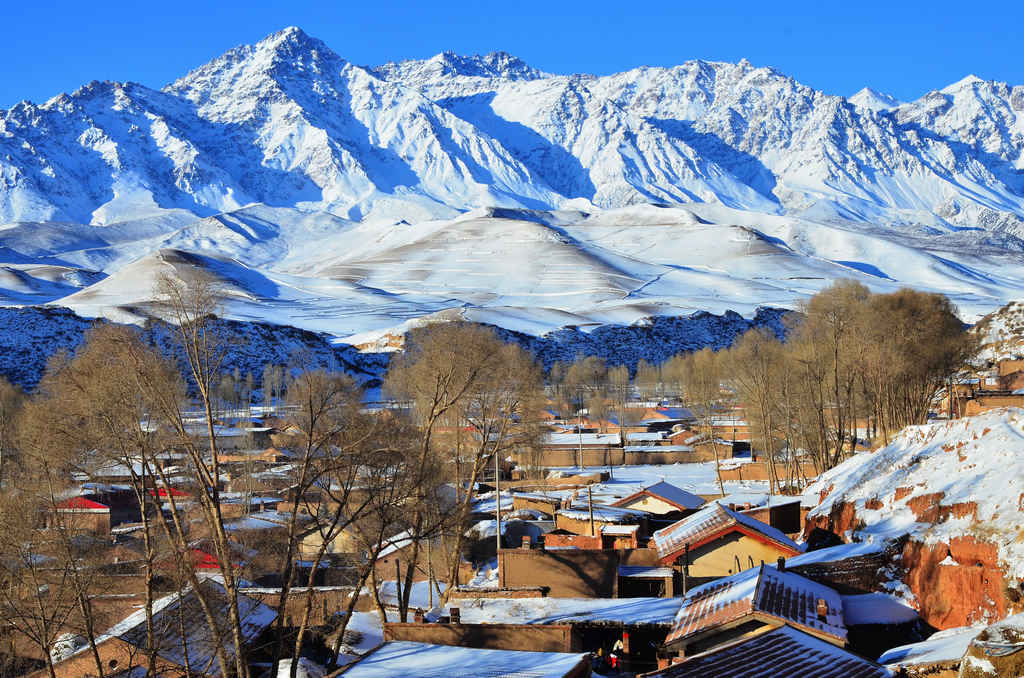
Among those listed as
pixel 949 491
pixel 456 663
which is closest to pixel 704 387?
pixel 949 491

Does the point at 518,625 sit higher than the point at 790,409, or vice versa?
the point at 790,409

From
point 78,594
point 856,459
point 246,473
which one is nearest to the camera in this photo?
point 78,594

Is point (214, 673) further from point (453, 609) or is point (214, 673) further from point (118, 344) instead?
point (118, 344)

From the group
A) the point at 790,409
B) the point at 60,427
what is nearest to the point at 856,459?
the point at 790,409

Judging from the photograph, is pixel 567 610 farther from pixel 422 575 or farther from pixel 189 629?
pixel 422 575

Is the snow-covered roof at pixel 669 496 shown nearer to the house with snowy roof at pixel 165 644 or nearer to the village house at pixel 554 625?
the village house at pixel 554 625

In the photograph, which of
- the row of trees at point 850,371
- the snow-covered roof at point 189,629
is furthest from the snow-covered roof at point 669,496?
the snow-covered roof at point 189,629
